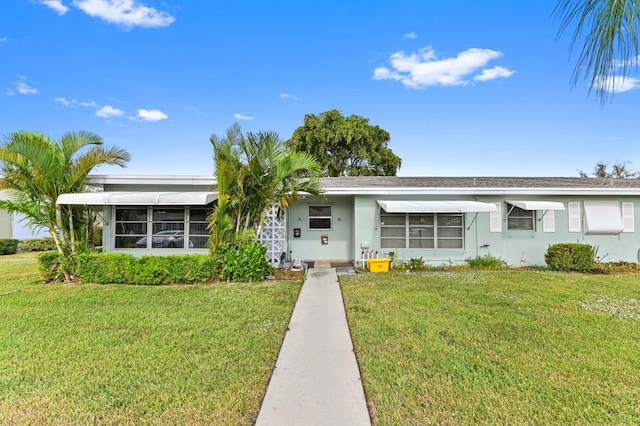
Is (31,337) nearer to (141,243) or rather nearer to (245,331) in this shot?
(245,331)

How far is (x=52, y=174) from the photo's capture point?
9914 mm

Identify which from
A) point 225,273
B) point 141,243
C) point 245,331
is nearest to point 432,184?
point 225,273

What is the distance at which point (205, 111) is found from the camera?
17.0m

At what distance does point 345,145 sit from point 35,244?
2652 centimetres

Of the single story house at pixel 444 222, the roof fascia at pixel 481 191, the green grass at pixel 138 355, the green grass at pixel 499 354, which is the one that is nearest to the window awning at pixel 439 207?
the single story house at pixel 444 222

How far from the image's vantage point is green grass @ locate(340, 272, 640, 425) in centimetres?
340

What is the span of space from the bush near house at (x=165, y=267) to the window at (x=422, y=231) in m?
5.57

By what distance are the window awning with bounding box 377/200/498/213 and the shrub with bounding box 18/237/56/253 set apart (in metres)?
21.0

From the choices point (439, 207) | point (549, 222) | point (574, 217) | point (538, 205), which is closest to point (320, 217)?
point (439, 207)

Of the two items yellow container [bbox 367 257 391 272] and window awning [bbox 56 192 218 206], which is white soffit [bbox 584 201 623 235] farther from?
window awning [bbox 56 192 218 206]

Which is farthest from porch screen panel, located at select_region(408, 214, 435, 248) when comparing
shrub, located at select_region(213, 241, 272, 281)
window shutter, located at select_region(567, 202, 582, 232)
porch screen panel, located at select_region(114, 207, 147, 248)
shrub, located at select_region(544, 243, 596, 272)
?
porch screen panel, located at select_region(114, 207, 147, 248)

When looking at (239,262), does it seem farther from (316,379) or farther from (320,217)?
(316,379)

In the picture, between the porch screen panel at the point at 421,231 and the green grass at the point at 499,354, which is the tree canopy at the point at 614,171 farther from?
the green grass at the point at 499,354

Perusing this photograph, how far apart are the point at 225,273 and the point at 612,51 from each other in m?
10.1
